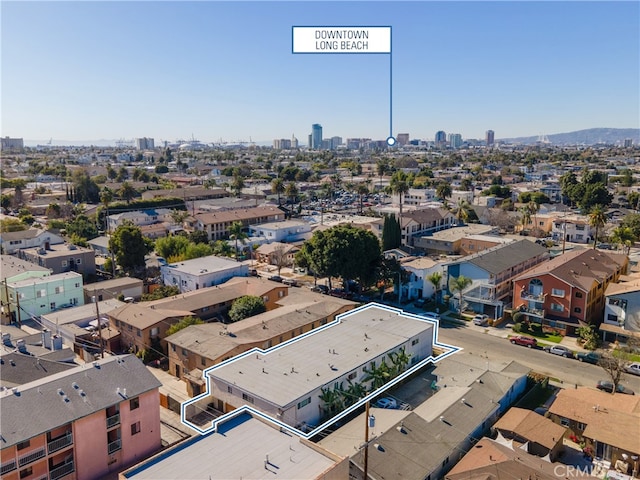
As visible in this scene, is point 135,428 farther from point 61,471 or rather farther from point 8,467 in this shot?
→ point 8,467

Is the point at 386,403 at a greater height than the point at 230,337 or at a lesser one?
lesser

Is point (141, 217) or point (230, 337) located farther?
point (141, 217)

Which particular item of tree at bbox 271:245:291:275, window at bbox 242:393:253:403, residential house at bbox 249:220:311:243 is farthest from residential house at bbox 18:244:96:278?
window at bbox 242:393:253:403

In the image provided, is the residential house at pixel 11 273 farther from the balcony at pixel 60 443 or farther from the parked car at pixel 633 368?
the parked car at pixel 633 368

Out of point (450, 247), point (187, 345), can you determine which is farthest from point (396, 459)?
point (450, 247)

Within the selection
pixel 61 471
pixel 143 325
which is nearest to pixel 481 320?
pixel 143 325

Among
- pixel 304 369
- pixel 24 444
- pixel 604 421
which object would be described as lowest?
pixel 604 421
